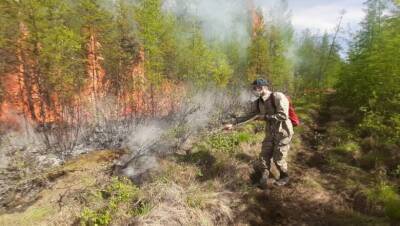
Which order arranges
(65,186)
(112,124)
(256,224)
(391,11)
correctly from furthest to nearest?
(112,124) → (391,11) → (65,186) → (256,224)

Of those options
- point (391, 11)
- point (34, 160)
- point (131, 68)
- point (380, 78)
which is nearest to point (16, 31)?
point (34, 160)

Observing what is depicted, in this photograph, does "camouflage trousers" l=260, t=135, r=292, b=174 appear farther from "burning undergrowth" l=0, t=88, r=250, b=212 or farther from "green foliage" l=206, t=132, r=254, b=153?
"burning undergrowth" l=0, t=88, r=250, b=212

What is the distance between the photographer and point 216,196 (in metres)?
5.73

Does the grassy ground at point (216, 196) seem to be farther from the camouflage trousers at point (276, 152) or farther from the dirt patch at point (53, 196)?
the camouflage trousers at point (276, 152)

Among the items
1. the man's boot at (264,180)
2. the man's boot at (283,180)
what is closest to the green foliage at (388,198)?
the man's boot at (283,180)

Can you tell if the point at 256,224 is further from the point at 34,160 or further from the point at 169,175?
the point at 34,160

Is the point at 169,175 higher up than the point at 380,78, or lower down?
lower down

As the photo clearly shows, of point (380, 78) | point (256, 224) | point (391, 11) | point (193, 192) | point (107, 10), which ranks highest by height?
point (107, 10)

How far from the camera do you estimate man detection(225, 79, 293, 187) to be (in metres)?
5.91

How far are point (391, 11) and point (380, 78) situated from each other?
305 cm

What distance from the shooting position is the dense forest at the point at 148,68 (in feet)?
31.3

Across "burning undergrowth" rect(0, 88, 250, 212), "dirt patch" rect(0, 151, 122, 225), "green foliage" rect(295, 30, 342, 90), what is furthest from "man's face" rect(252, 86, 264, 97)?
"green foliage" rect(295, 30, 342, 90)

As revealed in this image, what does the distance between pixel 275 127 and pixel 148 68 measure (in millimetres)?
10331

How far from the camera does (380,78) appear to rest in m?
10.3
